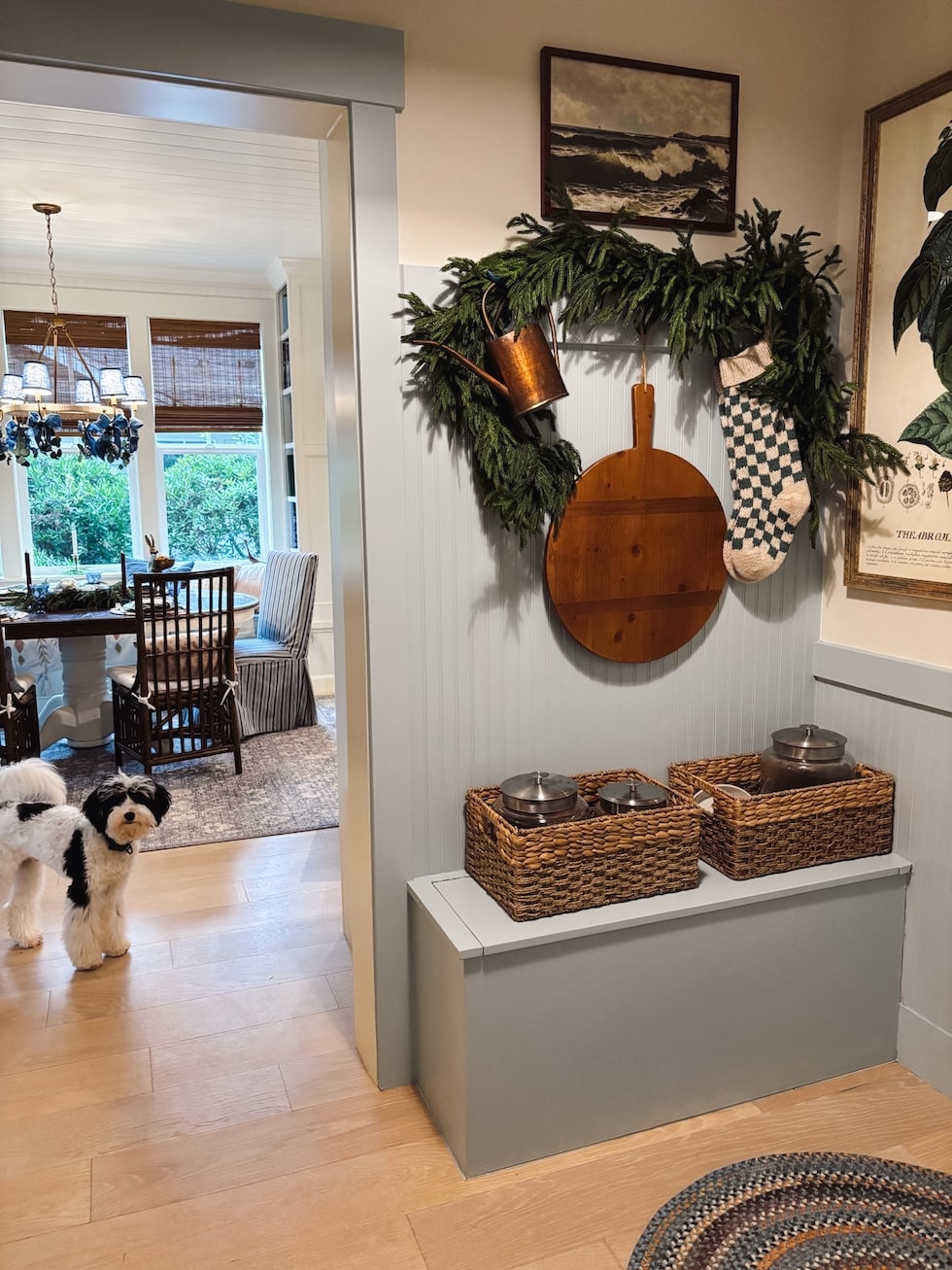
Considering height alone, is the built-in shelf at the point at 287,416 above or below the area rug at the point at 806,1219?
above

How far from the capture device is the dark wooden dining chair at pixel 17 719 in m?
4.07

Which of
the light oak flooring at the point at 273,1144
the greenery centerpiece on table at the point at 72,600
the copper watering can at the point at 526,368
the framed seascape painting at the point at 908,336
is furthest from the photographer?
the greenery centerpiece on table at the point at 72,600

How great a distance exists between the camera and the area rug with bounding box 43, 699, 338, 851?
13.0ft

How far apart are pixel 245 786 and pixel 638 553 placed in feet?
9.47

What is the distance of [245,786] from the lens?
4520 mm

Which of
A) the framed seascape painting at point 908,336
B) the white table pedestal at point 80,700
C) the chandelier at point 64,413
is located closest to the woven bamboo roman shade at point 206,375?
the chandelier at point 64,413

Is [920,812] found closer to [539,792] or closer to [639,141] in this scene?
[539,792]

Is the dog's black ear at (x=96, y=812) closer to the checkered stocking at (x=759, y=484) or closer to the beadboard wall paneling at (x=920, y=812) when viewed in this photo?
the checkered stocking at (x=759, y=484)

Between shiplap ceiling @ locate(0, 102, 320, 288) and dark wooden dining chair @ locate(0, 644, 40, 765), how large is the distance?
2.07 metres

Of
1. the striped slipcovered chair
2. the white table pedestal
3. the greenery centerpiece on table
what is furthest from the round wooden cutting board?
the white table pedestal

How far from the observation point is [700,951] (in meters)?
2.05

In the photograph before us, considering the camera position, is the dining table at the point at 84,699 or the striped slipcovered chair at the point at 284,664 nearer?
the dining table at the point at 84,699

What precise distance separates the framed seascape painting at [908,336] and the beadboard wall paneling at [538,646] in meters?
0.27

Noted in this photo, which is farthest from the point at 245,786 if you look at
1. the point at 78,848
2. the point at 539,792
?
the point at 539,792
